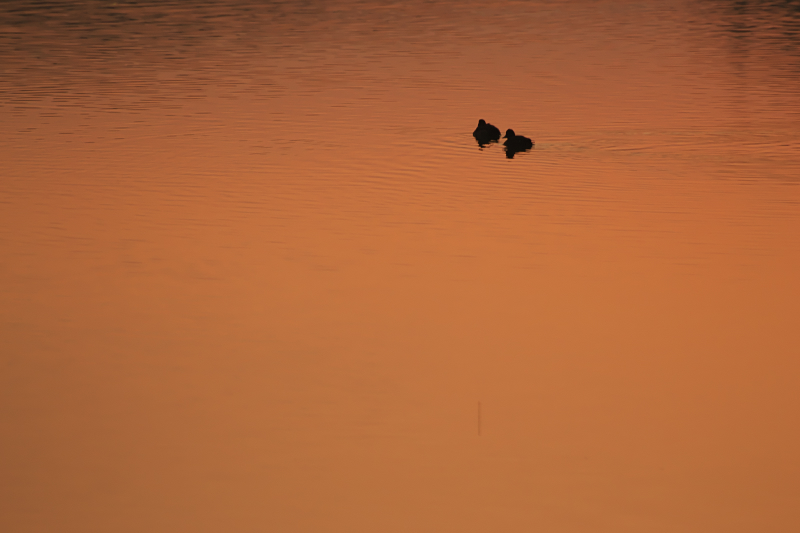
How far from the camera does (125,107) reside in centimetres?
2206

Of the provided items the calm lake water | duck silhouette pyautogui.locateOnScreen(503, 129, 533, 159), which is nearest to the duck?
duck silhouette pyautogui.locateOnScreen(503, 129, 533, 159)

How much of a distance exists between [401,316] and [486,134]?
28.9 ft

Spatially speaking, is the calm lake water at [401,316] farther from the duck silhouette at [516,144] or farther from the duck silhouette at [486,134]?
the duck silhouette at [486,134]

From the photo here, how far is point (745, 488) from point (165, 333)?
4.87m

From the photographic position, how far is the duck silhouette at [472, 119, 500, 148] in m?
18.1

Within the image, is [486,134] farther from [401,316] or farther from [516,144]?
[401,316]

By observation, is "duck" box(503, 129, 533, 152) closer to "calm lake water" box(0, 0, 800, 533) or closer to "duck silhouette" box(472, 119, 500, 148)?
"calm lake water" box(0, 0, 800, 533)

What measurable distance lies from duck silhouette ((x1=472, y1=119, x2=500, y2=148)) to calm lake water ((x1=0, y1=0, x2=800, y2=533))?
0.45 metres

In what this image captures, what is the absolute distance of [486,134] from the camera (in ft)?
59.7

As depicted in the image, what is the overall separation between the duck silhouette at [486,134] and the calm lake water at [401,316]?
1.48ft

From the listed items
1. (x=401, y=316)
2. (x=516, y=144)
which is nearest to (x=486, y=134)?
(x=516, y=144)

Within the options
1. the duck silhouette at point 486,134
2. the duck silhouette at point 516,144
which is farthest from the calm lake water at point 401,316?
the duck silhouette at point 486,134

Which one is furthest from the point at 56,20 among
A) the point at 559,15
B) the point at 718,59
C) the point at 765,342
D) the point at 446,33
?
the point at 765,342

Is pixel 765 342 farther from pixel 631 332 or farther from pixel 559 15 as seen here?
pixel 559 15
